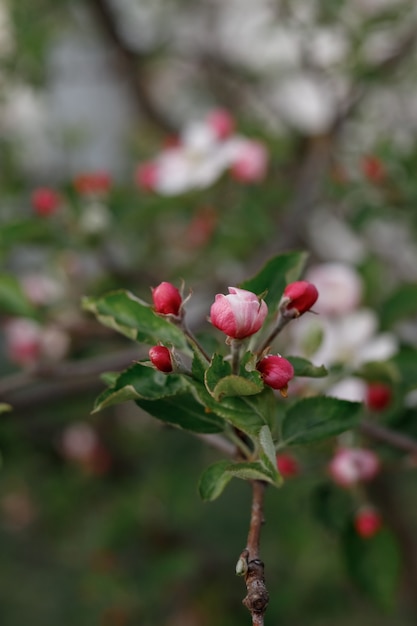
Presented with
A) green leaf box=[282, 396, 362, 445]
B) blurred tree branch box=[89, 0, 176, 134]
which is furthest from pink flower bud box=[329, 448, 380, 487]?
blurred tree branch box=[89, 0, 176, 134]

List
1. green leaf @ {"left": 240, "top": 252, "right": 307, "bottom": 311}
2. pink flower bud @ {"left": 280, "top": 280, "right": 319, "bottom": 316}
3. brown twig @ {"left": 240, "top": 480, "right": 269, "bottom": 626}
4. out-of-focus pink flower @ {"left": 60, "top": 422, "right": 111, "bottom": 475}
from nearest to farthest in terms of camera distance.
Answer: brown twig @ {"left": 240, "top": 480, "right": 269, "bottom": 626} → pink flower bud @ {"left": 280, "top": 280, "right": 319, "bottom": 316} → green leaf @ {"left": 240, "top": 252, "right": 307, "bottom": 311} → out-of-focus pink flower @ {"left": 60, "top": 422, "right": 111, "bottom": 475}

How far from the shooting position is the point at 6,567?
2.48 meters

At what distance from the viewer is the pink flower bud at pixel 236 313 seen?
0.50 metres

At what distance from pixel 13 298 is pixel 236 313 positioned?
508 millimetres

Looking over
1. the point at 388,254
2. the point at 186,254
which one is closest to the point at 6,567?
the point at 186,254

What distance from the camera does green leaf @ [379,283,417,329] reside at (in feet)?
3.31

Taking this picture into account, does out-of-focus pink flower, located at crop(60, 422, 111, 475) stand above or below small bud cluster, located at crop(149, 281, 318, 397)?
above

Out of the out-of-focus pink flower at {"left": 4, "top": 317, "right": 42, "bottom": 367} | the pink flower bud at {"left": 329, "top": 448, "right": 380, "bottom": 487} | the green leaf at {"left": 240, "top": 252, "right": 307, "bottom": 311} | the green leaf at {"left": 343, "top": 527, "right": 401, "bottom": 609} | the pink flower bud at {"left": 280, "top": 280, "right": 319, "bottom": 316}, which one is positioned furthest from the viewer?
the out-of-focus pink flower at {"left": 4, "top": 317, "right": 42, "bottom": 367}

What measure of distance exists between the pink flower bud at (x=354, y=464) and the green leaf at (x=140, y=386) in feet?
1.06

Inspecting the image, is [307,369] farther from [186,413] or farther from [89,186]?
[89,186]

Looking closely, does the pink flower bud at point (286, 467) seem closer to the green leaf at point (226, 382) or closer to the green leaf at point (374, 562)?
the green leaf at point (374, 562)

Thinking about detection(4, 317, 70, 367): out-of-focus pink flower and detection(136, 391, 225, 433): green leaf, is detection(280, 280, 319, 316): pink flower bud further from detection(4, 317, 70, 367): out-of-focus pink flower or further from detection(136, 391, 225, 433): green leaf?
detection(4, 317, 70, 367): out-of-focus pink flower

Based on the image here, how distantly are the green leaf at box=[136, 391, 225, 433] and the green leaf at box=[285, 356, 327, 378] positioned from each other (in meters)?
0.07

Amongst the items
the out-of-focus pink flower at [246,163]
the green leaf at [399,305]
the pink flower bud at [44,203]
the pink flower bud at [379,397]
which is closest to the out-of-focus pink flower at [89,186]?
the pink flower bud at [44,203]
